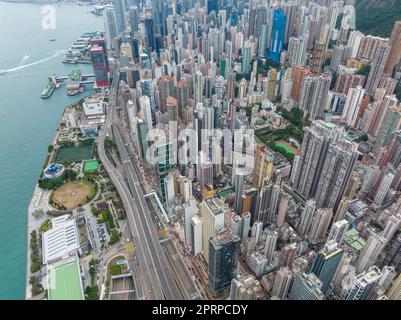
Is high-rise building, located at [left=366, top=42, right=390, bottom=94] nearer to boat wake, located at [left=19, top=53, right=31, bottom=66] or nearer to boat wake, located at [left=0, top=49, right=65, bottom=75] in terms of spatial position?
boat wake, located at [left=0, top=49, right=65, bottom=75]

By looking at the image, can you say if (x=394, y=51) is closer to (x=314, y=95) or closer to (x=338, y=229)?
(x=314, y=95)

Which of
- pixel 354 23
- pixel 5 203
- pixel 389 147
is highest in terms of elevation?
pixel 354 23

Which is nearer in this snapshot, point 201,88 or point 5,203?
point 5,203

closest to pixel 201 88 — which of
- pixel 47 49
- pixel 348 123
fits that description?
pixel 348 123

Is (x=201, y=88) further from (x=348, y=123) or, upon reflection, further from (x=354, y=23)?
(x=354, y=23)

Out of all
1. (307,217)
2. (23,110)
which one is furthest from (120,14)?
(307,217)

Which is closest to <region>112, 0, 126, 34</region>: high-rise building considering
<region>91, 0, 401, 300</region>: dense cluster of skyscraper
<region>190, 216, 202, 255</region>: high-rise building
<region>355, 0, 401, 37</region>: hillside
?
<region>91, 0, 401, 300</region>: dense cluster of skyscraper
